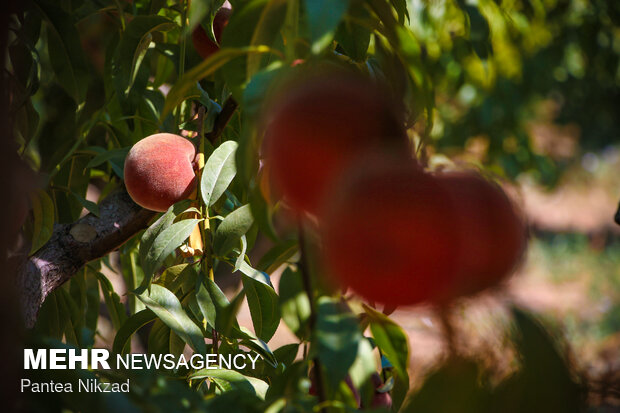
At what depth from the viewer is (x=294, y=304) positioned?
0.37m

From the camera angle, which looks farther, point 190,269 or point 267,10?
point 190,269

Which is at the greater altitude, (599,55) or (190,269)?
(190,269)

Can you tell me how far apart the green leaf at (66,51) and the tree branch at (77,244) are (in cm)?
11

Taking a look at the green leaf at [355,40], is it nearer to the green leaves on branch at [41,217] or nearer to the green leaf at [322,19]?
the green leaf at [322,19]

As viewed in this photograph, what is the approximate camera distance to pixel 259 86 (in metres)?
0.26

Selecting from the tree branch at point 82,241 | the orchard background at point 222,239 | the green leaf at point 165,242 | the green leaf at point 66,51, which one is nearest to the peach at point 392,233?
the orchard background at point 222,239

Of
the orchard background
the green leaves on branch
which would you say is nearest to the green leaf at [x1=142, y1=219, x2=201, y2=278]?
the orchard background

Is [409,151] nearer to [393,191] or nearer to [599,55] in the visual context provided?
[393,191]

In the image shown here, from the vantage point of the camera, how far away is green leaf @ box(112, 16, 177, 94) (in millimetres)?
532

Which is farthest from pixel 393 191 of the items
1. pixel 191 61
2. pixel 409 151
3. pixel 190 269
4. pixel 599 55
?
pixel 599 55

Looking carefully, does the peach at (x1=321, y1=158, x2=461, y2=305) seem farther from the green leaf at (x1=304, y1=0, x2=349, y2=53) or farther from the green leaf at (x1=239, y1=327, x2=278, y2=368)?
the green leaf at (x1=239, y1=327, x2=278, y2=368)

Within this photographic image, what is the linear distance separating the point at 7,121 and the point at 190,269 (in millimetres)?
234

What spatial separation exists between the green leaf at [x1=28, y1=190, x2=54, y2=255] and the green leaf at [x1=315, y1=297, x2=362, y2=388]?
331mm

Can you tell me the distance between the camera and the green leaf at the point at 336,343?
0.24 m
